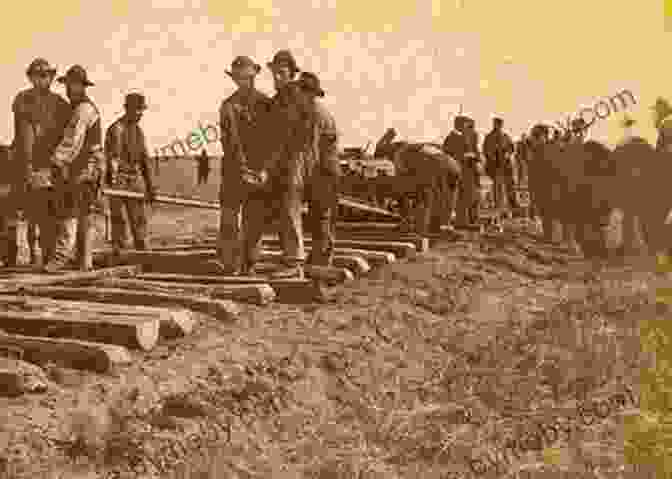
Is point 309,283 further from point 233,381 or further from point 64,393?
point 64,393

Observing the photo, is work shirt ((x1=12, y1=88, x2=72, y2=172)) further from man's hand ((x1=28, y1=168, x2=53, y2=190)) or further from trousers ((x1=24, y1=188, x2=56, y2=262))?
trousers ((x1=24, y1=188, x2=56, y2=262))

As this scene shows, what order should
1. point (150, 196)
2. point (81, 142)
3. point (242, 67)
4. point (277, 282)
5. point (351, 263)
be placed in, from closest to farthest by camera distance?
point (277, 282) → point (242, 67) → point (81, 142) → point (351, 263) → point (150, 196)

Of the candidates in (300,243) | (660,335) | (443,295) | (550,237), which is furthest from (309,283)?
(550,237)

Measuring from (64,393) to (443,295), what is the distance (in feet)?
16.6

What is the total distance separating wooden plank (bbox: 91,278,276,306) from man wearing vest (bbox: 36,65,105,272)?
1355mm

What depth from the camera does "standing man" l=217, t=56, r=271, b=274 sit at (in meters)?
A: 7.34

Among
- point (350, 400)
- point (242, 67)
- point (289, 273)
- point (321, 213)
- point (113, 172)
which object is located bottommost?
point (350, 400)

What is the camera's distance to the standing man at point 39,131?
25.6 feet

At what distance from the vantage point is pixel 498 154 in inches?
676

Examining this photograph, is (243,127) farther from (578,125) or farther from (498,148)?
(498,148)

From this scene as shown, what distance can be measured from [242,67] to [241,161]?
0.86 meters

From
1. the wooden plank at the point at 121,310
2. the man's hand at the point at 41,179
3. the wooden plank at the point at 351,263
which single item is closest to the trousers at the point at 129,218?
the wooden plank at the point at 351,263

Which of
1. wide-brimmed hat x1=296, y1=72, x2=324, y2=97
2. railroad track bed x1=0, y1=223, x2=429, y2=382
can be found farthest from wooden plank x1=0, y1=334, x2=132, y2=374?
wide-brimmed hat x1=296, y1=72, x2=324, y2=97

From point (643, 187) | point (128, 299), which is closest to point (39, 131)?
point (128, 299)
